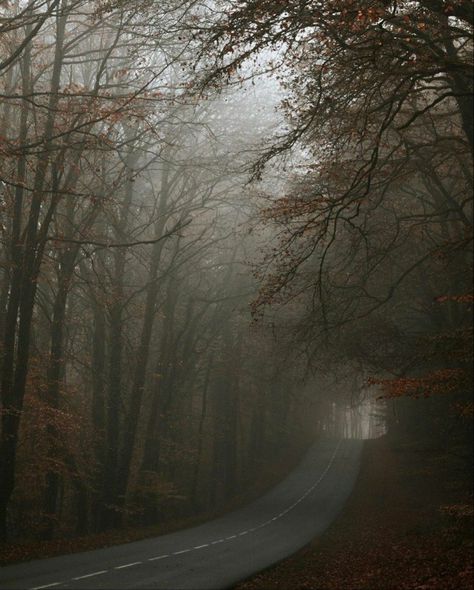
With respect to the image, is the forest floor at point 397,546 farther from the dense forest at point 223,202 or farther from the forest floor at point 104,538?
the forest floor at point 104,538

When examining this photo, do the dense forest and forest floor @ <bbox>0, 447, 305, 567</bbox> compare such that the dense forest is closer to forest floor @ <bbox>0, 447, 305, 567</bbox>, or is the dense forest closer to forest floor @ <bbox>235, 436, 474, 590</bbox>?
forest floor @ <bbox>0, 447, 305, 567</bbox>

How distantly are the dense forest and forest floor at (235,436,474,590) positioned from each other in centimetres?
234

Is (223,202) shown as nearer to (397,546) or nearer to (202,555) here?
(202,555)

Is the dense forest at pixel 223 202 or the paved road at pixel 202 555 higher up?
the dense forest at pixel 223 202

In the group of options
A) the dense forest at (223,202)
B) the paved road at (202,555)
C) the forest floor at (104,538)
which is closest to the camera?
the dense forest at (223,202)

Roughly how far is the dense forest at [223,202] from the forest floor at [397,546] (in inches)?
92.2

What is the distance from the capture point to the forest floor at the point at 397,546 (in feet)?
35.8

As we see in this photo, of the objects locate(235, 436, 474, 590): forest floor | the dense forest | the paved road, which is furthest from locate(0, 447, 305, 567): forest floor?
locate(235, 436, 474, 590): forest floor

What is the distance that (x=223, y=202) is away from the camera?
23156 millimetres

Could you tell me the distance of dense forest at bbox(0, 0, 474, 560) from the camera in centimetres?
1076

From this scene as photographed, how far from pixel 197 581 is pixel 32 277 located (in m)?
6.97

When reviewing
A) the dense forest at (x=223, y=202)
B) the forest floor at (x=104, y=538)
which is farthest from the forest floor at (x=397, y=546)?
the forest floor at (x=104, y=538)

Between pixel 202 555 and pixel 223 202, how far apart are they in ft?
38.9

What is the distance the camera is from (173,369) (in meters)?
27.5
